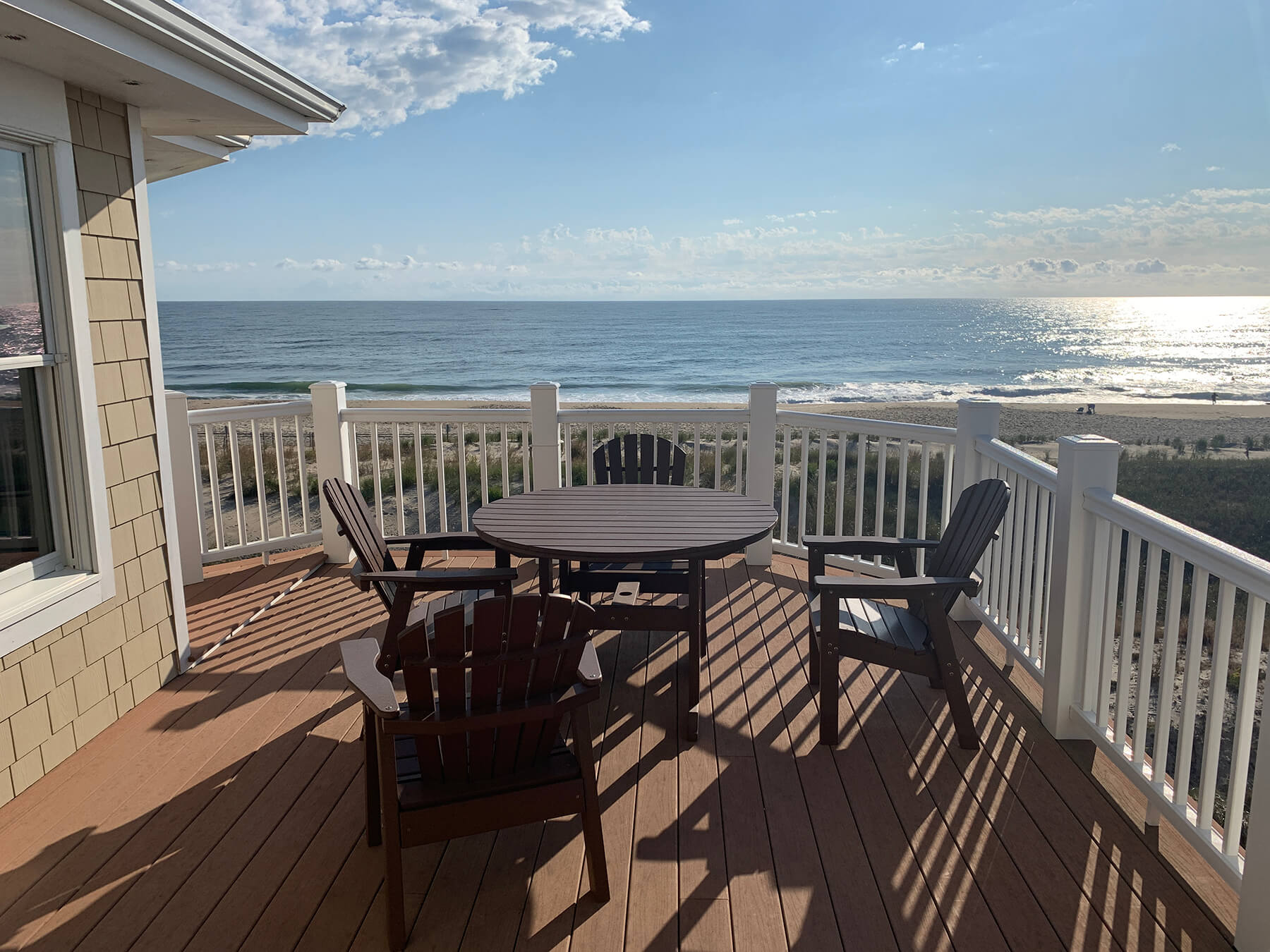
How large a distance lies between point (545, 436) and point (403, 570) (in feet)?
7.37

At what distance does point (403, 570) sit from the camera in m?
3.00

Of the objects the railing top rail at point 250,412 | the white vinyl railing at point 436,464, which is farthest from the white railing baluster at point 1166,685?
the railing top rail at point 250,412

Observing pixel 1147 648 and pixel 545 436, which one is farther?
pixel 545 436

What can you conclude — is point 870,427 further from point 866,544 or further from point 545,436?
point 545,436

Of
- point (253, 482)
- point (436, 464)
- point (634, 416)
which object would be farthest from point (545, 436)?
point (253, 482)

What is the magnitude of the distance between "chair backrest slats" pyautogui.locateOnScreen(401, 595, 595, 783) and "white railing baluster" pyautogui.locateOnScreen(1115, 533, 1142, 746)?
1580mm

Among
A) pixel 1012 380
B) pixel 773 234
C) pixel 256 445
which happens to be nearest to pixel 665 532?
pixel 256 445

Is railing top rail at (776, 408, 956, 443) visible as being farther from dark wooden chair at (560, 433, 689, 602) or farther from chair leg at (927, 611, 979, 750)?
chair leg at (927, 611, 979, 750)

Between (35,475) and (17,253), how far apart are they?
2.48 feet

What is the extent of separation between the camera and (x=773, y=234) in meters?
40.9

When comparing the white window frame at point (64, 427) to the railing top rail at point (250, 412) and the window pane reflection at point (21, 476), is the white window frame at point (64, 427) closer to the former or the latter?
the window pane reflection at point (21, 476)

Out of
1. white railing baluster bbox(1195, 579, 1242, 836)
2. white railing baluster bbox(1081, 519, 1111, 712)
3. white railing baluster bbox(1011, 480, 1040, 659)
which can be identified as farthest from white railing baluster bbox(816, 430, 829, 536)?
white railing baluster bbox(1195, 579, 1242, 836)

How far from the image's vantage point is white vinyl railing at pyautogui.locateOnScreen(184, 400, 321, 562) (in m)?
4.73

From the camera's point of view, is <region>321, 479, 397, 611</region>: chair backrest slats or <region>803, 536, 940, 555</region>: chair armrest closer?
<region>321, 479, 397, 611</region>: chair backrest slats
